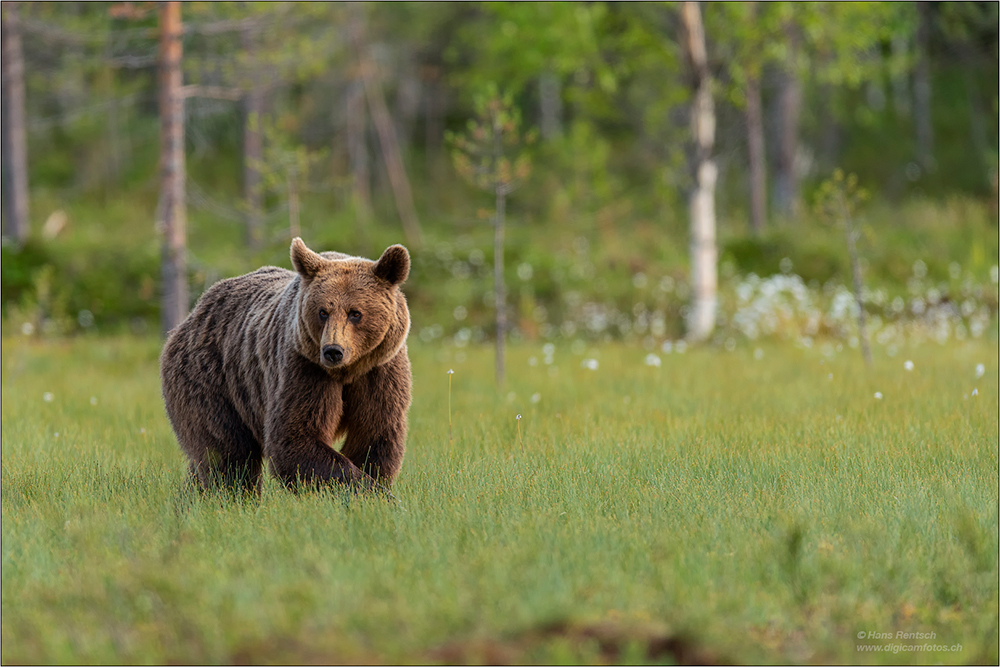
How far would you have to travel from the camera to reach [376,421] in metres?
5.12

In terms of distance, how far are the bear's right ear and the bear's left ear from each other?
1.11ft

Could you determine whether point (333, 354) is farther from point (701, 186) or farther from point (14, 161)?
point (14, 161)

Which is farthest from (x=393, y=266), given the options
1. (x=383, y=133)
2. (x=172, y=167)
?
(x=383, y=133)

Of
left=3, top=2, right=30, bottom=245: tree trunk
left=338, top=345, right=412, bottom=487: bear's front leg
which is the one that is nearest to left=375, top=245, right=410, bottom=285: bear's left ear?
left=338, top=345, right=412, bottom=487: bear's front leg

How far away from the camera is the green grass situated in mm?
3311

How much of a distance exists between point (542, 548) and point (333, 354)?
1450 mm

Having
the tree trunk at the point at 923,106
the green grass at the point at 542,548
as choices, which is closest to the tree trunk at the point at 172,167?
the green grass at the point at 542,548

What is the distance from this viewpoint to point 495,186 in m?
10.2

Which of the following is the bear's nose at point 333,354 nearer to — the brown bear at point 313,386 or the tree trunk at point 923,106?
the brown bear at point 313,386

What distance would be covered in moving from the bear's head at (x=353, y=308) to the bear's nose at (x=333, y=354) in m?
0.04

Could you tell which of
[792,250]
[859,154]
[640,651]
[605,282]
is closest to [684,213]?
[792,250]

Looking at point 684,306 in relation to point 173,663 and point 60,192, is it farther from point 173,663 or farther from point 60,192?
point 60,192

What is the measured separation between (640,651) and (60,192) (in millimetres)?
27028

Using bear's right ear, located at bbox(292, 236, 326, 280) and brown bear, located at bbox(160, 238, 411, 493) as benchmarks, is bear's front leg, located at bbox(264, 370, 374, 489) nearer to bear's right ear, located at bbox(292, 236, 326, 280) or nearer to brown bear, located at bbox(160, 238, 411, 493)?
brown bear, located at bbox(160, 238, 411, 493)
